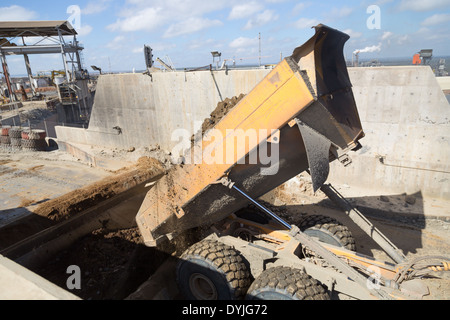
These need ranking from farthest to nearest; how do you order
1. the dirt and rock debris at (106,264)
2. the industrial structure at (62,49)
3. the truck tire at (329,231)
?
1. the industrial structure at (62,49)
2. the dirt and rock debris at (106,264)
3. the truck tire at (329,231)

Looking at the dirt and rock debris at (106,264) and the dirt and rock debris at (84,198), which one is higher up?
the dirt and rock debris at (84,198)

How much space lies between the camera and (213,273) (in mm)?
3711

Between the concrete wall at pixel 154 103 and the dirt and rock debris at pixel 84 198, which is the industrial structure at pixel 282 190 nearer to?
the dirt and rock debris at pixel 84 198

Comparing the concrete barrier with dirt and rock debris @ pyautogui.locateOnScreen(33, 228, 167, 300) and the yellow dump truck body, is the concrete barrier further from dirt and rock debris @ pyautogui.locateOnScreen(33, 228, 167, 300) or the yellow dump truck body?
dirt and rock debris @ pyautogui.locateOnScreen(33, 228, 167, 300)

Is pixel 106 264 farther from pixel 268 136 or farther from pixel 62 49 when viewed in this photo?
pixel 62 49

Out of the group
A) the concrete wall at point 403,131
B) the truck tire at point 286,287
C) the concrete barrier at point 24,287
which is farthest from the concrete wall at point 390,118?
the concrete barrier at point 24,287

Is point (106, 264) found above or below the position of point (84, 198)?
below

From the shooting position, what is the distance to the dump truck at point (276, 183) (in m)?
3.04

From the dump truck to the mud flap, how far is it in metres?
0.01

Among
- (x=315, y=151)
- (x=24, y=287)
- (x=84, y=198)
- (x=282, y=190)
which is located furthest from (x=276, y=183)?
(x=282, y=190)

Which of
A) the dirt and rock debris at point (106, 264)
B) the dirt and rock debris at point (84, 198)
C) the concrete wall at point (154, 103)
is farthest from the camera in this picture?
the concrete wall at point (154, 103)

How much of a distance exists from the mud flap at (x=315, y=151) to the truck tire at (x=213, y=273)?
1563 mm

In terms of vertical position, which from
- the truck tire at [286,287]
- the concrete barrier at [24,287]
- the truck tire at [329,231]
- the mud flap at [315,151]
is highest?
the mud flap at [315,151]

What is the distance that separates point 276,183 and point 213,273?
162cm
